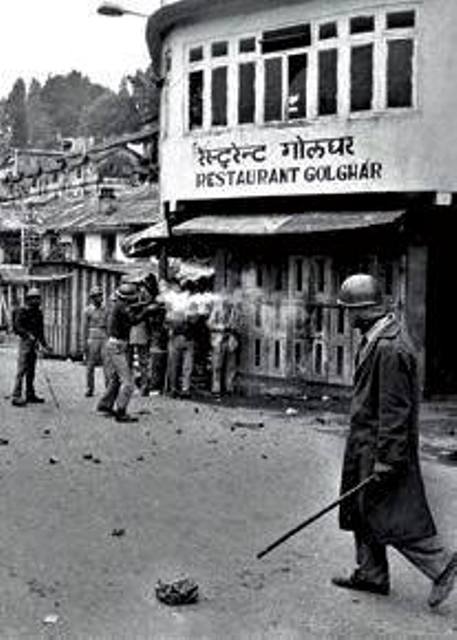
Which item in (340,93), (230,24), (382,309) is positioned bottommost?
(382,309)

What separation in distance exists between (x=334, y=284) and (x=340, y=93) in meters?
3.16

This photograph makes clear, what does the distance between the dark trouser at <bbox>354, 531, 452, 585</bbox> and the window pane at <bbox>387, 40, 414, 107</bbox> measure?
1198 cm

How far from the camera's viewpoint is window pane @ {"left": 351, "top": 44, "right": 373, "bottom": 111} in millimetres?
17797

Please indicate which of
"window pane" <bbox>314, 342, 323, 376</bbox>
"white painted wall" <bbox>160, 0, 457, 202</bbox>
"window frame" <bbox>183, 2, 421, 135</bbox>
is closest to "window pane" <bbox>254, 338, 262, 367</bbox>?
"window pane" <bbox>314, 342, 323, 376</bbox>

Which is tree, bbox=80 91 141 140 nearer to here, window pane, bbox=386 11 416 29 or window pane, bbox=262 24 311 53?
Answer: window pane, bbox=262 24 311 53

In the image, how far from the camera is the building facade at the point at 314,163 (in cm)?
1739

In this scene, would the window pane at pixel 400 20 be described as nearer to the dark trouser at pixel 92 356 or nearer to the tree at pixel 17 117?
the dark trouser at pixel 92 356

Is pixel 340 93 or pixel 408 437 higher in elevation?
pixel 340 93

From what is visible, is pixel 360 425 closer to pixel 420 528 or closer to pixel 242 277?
pixel 420 528

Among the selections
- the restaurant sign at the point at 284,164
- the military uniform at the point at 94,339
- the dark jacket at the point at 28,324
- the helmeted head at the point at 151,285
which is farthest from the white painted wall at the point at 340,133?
the dark jacket at the point at 28,324

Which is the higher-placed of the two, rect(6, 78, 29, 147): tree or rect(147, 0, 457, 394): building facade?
rect(6, 78, 29, 147): tree

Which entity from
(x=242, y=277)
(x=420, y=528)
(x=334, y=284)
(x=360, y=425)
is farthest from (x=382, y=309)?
(x=242, y=277)

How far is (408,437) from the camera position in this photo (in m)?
6.41

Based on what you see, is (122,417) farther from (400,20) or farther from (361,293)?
(361,293)
